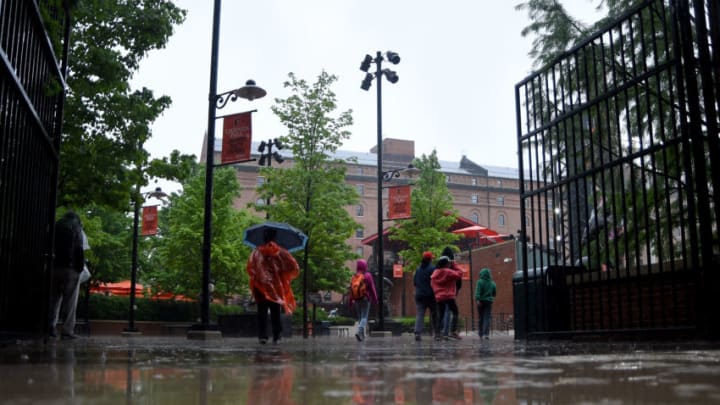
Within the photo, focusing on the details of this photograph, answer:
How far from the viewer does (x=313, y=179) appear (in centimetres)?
2723

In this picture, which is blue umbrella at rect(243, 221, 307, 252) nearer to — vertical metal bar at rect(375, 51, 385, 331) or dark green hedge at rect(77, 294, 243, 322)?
vertical metal bar at rect(375, 51, 385, 331)

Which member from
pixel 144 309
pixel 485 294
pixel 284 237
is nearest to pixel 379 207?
pixel 284 237

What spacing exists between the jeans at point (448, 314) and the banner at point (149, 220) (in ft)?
44.9

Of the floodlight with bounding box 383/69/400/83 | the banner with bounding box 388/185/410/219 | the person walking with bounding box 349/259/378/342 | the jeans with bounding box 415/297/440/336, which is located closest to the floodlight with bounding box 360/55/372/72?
the floodlight with bounding box 383/69/400/83

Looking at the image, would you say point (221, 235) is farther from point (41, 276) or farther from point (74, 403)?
point (74, 403)

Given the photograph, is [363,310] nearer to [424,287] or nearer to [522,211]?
[424,287]

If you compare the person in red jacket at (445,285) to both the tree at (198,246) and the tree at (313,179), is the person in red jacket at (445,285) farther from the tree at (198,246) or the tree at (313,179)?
the tree at (198,246)

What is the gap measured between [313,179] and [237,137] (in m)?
11.6

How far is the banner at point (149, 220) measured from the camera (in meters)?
24.9

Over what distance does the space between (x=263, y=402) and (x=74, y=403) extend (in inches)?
18.4

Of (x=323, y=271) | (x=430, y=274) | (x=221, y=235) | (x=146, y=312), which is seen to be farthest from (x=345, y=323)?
(x=430, y=274)

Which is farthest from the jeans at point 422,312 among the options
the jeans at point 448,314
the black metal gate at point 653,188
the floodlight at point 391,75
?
the floodlight at point 391,75

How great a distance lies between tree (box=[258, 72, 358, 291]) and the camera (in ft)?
88.0

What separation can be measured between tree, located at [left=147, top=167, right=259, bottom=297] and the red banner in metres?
19.2
